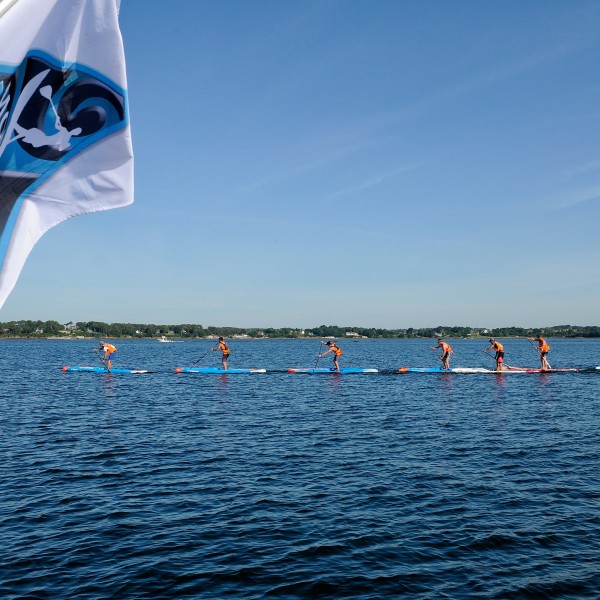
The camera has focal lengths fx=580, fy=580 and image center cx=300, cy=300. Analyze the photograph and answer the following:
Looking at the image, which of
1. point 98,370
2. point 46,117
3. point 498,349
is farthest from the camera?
point 98,370

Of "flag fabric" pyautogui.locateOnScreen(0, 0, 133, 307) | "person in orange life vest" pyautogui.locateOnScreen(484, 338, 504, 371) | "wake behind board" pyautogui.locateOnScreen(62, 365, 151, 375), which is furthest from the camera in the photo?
"wake behind board" pyautogui.locateOnScreen(62, 365, 151, 375)

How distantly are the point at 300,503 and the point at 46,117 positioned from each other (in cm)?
1268

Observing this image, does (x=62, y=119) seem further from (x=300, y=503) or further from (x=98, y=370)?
(x=98, y=370)

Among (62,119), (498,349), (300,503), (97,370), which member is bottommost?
(300,503)

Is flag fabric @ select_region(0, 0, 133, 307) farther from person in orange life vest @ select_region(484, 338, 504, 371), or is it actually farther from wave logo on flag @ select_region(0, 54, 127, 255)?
person in orange life vest @ select_region(484, 338, 504, 371)

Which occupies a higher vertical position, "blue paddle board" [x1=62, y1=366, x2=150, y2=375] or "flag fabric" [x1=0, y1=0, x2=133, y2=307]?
"flag fabric" [x1=0, y1=0, x2=133, y2=307]

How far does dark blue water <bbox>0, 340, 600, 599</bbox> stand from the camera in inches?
453

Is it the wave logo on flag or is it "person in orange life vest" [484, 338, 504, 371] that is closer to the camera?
the wave logo on flag

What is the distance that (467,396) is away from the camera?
127 feet

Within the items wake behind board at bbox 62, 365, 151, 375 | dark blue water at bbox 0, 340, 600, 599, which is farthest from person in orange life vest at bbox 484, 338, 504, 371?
wake behind board at bbox 62, 365, 151, 375

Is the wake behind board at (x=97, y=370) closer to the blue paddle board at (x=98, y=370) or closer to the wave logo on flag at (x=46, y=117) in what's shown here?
the blue paddle board at (x=98, y=370)

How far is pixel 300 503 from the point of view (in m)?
15.9

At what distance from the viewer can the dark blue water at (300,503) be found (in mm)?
11500

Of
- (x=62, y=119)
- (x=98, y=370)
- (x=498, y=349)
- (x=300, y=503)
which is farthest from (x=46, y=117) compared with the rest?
(x=98, y=370)
